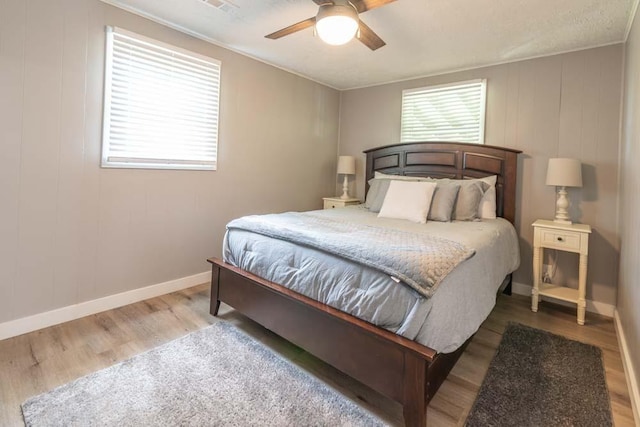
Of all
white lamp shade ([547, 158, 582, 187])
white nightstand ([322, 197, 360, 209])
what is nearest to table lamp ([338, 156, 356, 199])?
white nightstand ([322, 197, 360, 209])

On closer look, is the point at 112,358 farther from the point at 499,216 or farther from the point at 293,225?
the point at 499,216

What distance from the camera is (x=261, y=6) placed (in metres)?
2.38

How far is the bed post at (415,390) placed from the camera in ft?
4.58

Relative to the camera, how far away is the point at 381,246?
1.73 m

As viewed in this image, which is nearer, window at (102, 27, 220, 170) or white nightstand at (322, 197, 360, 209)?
window at (102, 27, 220, 170)

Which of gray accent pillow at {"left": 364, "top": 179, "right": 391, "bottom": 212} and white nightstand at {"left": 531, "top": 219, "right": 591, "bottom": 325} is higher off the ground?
gray accent pillow at {"left": 364, "top": 179, "right": 391, "bottom": 212}

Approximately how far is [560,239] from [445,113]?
69.2 inches

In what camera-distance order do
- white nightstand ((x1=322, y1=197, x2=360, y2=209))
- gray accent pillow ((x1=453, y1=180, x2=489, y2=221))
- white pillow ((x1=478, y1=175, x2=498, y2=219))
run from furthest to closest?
white nightstand ((x1=322, y1=197, x2=360, y2=209))
white pillow ((x1=478, y1=175, x2=498, y2=219))
gray accent pillow ((x1=453, y1=180, x2=489, y2=221))

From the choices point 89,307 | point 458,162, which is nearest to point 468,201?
point 458,162

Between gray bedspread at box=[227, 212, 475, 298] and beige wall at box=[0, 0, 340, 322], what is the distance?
913 millimetres

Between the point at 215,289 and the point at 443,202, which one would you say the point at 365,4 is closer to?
the point at 443,202

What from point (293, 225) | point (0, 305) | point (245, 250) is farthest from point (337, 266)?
point (0, 305)

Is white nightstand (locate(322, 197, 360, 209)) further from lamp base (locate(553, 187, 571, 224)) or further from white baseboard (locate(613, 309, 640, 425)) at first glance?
white baseboard (locate(613, 309, 640, 425))

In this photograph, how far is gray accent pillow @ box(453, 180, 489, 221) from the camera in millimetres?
2930
